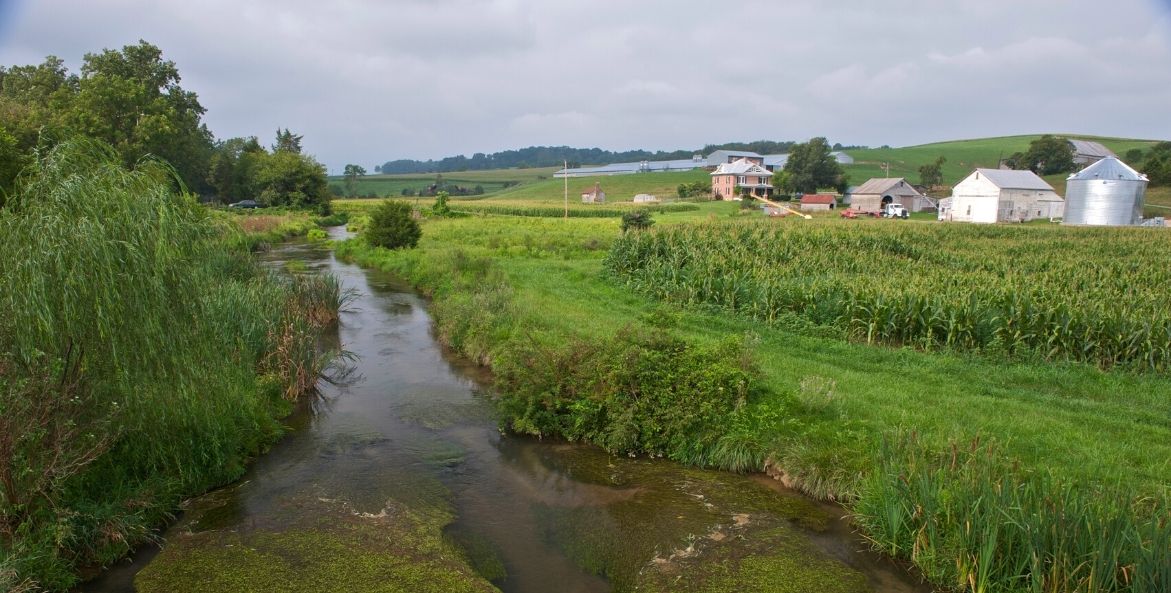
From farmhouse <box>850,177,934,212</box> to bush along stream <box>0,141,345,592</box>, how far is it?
6689 centimetres

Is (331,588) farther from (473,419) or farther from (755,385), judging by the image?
(755,385)

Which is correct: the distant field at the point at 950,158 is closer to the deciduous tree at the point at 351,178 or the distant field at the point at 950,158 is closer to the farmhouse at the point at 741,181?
the farmhouse at the point at 741,181

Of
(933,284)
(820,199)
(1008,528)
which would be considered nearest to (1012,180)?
(820,199)

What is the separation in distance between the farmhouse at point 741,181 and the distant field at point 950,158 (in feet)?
58.6

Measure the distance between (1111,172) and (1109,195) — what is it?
5.92 ft

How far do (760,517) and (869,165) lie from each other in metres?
118

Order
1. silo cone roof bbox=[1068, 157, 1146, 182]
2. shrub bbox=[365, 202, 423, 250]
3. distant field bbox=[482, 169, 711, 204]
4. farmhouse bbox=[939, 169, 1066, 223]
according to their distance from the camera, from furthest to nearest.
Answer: distant field bbox=[482, 169, 711, 204] < farmhouse bbox=[939, 169, 1066, 223] < silo cone roof bbox=[1068, 157, 1146, 182] < shrub bbox=[365, 202, 423, 250]

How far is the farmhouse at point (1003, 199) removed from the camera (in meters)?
54.8

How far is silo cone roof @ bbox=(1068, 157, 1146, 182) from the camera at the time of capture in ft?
152

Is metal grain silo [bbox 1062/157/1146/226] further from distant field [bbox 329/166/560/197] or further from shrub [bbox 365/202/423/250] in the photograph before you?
distant field [bbox 329/166/560/197]

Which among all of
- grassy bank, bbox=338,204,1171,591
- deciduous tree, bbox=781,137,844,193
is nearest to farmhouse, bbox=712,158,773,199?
deciduous tree, bbox=781,137,844,193

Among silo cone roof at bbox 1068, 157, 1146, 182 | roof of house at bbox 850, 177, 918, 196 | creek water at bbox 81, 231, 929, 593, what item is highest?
silo cone roof at bbox 1068, 157, 1146, 182

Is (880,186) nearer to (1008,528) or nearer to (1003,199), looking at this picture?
(1003,199)

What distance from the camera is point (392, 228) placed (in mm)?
32031
